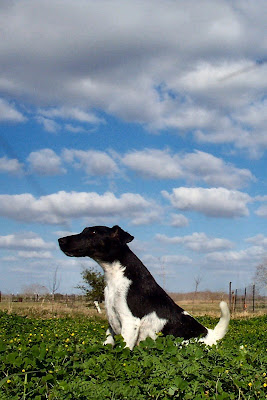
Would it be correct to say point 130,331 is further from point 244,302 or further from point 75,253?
point 244,302

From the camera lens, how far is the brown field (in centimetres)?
2344

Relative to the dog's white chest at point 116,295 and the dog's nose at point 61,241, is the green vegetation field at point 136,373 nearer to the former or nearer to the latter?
the dog's white chest at point 116,295

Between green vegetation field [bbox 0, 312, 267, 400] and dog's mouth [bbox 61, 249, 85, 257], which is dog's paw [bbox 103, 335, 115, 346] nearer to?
green vegetation field [bbox 0, 312, 267, 400]

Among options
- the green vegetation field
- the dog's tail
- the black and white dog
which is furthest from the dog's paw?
the dog's tail

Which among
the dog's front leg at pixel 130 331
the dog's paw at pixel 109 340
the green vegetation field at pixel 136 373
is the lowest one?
the green vegetation field at pixel 136 373

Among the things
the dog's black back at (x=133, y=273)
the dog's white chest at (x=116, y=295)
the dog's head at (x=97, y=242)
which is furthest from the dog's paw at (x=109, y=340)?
the dog's head at (x=97, y=242)

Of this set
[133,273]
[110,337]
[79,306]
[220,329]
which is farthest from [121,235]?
[79,306]

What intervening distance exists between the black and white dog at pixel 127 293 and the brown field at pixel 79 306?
584 inches

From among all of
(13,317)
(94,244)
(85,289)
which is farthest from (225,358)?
(85,289)

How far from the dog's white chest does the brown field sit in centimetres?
1489

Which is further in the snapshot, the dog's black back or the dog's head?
the dog's head

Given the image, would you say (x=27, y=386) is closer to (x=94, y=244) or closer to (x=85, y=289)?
(x=94, y=244)

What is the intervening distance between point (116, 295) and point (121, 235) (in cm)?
85

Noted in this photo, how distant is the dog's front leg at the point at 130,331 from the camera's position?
5.91 meters
